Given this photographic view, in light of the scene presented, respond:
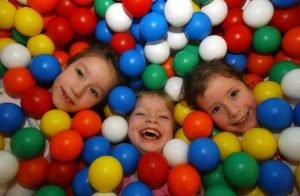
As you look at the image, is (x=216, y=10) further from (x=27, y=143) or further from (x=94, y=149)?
(x=27, y=143)

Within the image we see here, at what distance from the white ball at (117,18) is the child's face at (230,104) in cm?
47

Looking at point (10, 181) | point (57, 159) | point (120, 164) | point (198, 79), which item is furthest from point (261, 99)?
point (10, 181)

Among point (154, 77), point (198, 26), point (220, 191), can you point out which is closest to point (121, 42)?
point (154, 77)

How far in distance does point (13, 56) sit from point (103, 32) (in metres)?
0.42

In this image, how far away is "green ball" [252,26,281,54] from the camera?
1.51 m

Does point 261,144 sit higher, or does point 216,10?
point 216,10

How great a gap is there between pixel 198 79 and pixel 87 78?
0.47 m

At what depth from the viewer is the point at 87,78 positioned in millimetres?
1424

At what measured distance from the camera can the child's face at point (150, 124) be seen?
4.60 ft

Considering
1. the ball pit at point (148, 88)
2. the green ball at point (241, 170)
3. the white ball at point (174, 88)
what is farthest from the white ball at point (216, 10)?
the green ball at point (241, 170)

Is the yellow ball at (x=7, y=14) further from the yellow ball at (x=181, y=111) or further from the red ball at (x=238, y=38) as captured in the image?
the red ball at (x=238, y=38)

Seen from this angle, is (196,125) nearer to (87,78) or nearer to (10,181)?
(87,78)

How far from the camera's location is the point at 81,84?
1413mm

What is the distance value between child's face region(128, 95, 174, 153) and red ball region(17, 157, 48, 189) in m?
0.38
